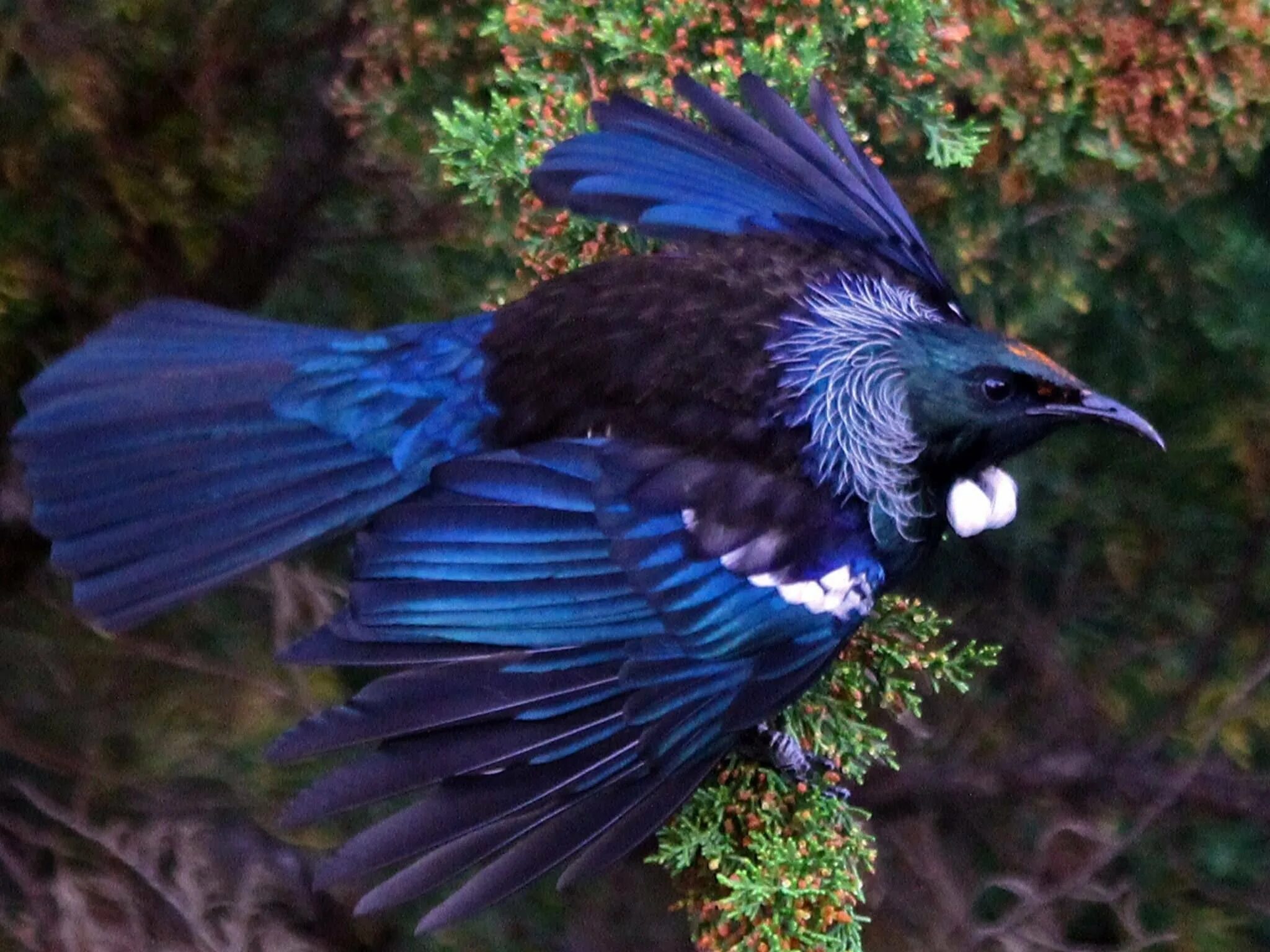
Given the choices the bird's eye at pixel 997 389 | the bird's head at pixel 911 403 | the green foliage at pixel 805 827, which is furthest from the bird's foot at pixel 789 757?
the bird's eye at pixel 997 389

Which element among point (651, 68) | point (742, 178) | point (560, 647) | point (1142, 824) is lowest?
point (1142, 824)

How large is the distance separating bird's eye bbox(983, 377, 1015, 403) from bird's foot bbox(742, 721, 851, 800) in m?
0.46

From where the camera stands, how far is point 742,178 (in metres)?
2.01

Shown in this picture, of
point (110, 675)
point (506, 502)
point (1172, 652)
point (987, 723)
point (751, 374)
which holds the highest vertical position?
point (751, 374)

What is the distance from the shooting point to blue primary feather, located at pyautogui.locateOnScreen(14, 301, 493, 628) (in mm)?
1717

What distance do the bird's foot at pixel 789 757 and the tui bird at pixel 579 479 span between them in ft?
0.31

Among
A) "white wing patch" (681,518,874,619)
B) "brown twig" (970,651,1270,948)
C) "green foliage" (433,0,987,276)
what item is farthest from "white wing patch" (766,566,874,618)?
"brown twig" (970,651,1270,948)

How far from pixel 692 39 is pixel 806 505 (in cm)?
65

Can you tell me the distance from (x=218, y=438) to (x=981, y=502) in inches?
37.1

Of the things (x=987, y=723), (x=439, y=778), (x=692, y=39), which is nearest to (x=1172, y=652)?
(x=987, y=723)

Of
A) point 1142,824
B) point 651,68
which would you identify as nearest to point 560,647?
point 651,68

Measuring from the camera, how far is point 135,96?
235 centimetres

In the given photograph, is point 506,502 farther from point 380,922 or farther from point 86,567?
point 380,922

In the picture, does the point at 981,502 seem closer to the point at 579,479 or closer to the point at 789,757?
the point at 789,757
